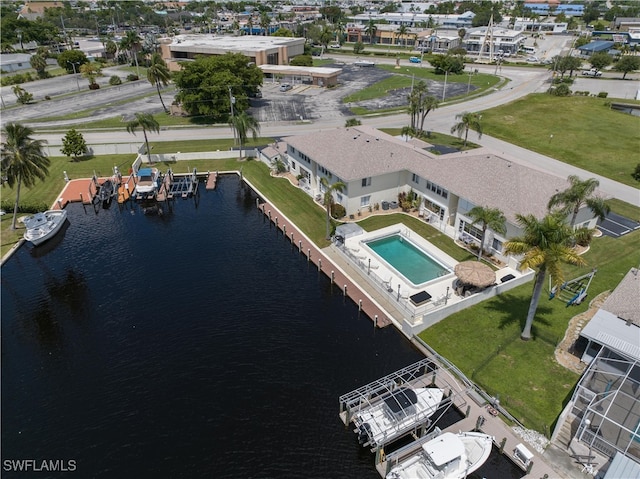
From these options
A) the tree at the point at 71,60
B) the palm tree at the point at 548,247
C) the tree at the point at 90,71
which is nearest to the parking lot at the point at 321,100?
the tree at the point at 90,71

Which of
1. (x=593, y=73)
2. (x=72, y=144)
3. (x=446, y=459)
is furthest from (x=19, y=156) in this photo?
(x=593, y=73)

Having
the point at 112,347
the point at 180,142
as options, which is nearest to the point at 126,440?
the point at 112,347

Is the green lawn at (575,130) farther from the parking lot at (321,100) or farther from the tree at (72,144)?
the tree at (72,144)

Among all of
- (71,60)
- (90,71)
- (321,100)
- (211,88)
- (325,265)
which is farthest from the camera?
(71,60)

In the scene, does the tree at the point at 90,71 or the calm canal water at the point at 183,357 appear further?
the tree at the point at 90,71

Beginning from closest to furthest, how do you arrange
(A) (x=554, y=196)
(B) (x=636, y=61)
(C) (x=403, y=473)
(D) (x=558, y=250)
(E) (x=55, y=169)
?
(C) (x=403, y=473) < (D) (x=558, y=250) < (A) (x=554, y=196) < (E) (x=55, y=169) < (B) (x=636, y=61)

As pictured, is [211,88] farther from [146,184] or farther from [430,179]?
[430,179]

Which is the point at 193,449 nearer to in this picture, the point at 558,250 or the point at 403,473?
the point at 403,473
